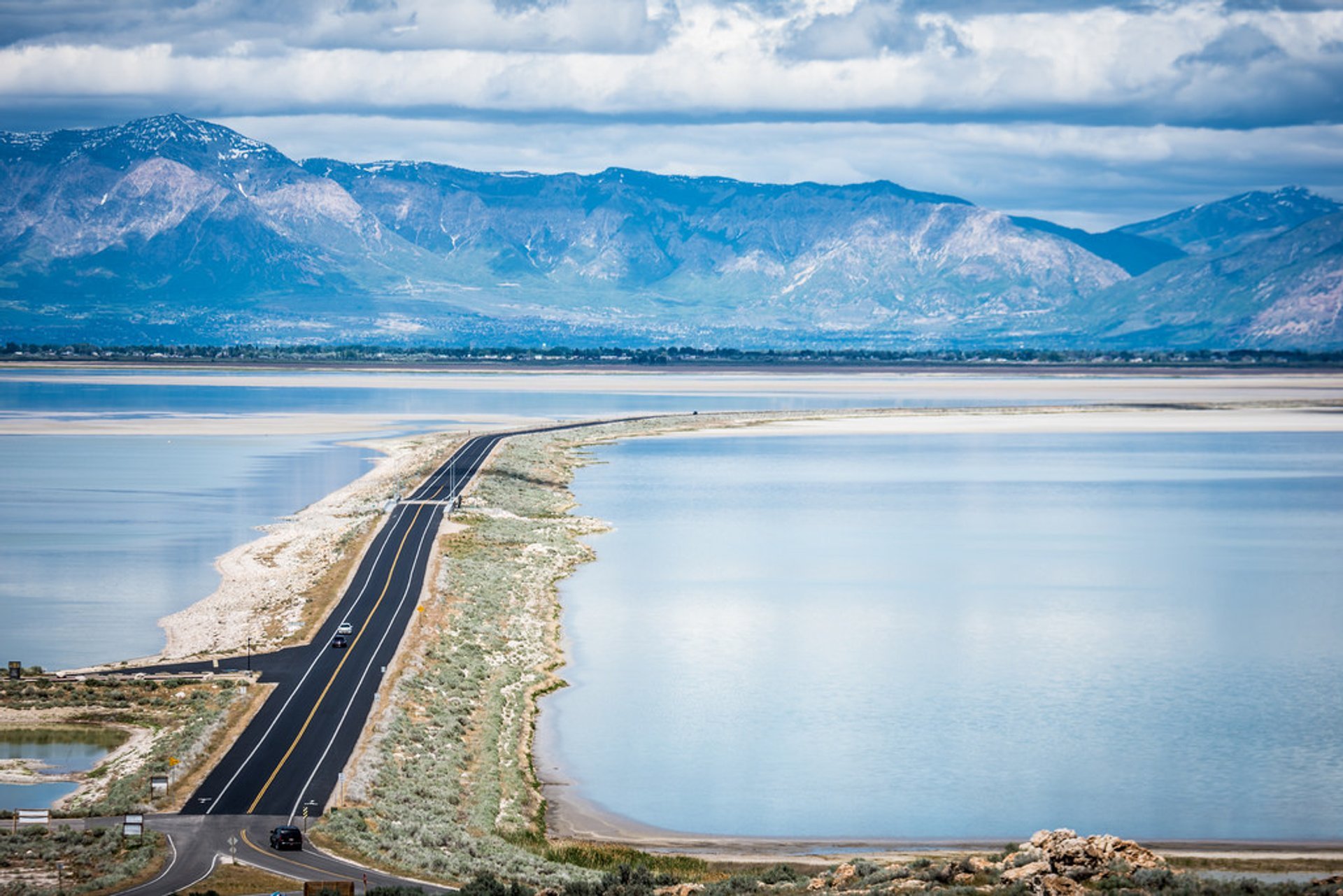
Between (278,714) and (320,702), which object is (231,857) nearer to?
(278,714)

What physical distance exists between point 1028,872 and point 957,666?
2672 centimetres

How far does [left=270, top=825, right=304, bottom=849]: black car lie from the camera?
116ft

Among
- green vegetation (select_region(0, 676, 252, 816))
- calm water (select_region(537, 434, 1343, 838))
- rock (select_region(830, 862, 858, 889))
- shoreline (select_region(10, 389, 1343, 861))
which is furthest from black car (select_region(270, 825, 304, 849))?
rock (select_region(830, 862, 858, 889))

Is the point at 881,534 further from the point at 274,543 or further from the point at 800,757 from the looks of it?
the point at 800,757

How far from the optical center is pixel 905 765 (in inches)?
1789

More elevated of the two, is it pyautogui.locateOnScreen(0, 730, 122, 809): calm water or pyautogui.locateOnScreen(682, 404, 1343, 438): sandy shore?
pyautogui.locateOnScreen(682, 404, 1343, 438): sandy shore

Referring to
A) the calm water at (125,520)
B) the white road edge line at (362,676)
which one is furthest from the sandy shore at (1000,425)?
the white road edge line at (362,676)

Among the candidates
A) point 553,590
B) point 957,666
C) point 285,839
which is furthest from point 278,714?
point 553,590

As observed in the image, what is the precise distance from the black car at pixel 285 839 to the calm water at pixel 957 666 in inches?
376

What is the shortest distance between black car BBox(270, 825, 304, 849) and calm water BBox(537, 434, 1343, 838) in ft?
31.4

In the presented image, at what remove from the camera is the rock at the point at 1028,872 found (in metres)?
31.8

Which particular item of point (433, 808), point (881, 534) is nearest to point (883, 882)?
point (433, 808)

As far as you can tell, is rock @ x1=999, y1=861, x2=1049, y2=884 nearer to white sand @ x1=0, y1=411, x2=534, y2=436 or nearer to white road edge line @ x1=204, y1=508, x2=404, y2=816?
white road edge line @ x1=204, y1=508, x2=404, y2=816

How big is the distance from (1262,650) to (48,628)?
4427 centimetres
